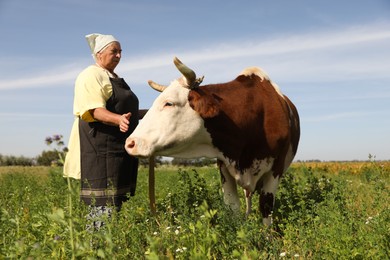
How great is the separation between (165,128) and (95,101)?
2.53 ft

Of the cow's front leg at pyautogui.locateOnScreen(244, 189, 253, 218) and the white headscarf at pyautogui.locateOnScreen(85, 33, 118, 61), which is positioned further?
the cow's front leg at pyautogui.locateOnScreen(244, 189, 253, 218)

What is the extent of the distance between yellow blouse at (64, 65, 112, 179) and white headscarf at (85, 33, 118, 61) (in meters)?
Result: 0.23

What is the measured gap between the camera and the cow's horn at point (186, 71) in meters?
4.40

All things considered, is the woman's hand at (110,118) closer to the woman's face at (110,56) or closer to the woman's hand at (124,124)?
the woman's hand at (124,124)

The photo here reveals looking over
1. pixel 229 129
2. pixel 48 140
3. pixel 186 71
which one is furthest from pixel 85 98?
pixel 48 140

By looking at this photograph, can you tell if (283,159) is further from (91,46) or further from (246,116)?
(91,46)

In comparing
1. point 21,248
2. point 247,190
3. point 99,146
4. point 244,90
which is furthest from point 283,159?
point 21,248

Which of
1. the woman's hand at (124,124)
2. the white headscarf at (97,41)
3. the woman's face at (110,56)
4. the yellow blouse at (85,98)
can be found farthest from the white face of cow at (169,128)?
the white headscarf at (97,41)

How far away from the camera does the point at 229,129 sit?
4816 mm

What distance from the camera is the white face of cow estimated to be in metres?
4.26

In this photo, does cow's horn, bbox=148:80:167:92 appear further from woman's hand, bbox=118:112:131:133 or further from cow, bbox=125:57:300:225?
woman's hand, bbox=118:112:131:133

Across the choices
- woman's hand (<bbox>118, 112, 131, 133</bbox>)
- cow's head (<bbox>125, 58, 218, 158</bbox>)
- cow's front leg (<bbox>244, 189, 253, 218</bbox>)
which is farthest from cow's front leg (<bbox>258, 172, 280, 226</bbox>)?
woman's hand (<bbox>118, 112, 131, 133</bbox>)

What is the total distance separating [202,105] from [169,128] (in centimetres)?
44

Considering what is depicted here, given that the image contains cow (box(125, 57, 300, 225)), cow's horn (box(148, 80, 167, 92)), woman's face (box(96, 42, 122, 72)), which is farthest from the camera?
cow's horn (box(148, 80, 167, 92))
